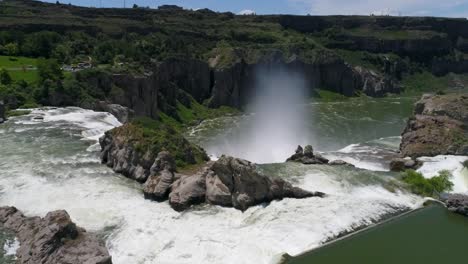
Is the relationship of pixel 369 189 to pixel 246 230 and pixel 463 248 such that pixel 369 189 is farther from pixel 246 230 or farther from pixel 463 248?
pixel 246 230

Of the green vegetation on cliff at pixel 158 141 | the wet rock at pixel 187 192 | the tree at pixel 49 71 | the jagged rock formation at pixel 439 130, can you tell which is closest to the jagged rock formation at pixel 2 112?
the tree at pixel 49 71

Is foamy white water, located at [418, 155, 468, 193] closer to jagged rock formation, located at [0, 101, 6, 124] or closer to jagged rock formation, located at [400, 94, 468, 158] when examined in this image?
jagged rock formation, located at [400, 94, 468, 158]

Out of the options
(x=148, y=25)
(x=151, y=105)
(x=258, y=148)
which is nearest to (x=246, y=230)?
(x=258, y=148)

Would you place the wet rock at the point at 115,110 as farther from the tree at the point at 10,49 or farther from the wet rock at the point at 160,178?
the tree at the point at 10,49

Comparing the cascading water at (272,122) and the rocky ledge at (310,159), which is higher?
the rocky ledge at (310,159)

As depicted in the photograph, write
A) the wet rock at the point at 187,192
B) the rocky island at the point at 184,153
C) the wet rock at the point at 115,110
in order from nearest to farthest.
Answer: the rocky island at the point at 184,153 → the wet rock at the point at 187,192 → the wet rock at the point at 115,110

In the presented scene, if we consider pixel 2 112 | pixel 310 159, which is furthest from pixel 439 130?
pixel 2 112
